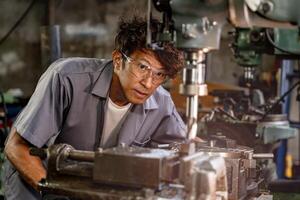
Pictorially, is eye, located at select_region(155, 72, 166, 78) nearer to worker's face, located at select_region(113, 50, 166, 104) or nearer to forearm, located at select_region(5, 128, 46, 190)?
worker's face, located at select_region(113, 50, 166, 104)

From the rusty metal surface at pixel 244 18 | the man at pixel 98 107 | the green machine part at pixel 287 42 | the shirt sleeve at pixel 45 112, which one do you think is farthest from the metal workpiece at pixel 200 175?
the green machine part at pixel 287 42

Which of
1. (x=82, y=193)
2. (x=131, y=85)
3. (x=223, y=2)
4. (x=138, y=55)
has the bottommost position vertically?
(x=82, y=193)

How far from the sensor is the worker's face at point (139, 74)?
158 cm

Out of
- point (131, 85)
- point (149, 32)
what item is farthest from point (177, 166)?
point (131, 85)

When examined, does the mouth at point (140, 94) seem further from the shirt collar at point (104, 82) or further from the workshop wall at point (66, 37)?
the workshop wall at point (66, 37)

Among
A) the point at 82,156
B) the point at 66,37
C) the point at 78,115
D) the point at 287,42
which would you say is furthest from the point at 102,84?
the point at 66,37

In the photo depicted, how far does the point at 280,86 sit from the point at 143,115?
5.45ft

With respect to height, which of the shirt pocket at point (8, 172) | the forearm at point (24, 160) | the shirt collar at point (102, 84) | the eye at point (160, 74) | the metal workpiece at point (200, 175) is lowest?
the shirt pocket at point (8, 172)

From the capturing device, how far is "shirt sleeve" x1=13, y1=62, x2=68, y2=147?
1.54m

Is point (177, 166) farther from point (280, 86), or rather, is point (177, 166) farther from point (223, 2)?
point (280, 86)

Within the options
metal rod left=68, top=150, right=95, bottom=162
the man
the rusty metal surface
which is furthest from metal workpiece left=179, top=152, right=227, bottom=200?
the man

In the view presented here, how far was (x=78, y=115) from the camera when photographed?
168 centimetres

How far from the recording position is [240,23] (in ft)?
3.57

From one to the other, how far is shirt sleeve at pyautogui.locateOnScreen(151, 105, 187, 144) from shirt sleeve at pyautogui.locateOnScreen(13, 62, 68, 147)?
0.41 m
